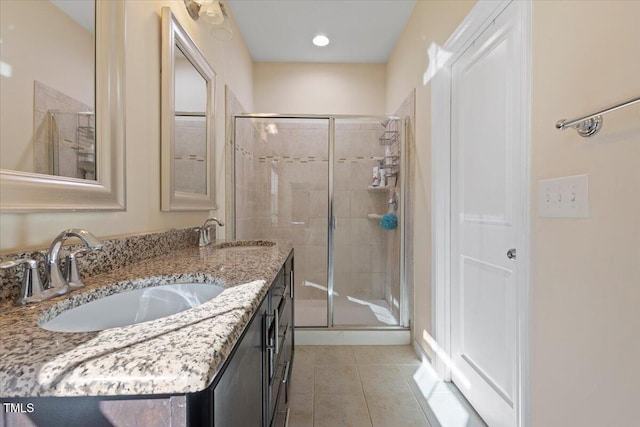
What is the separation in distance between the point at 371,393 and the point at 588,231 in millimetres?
1422

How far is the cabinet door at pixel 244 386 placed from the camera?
486 mm

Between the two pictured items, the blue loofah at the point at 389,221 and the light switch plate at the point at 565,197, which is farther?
the blue loofah at the point at 389,221

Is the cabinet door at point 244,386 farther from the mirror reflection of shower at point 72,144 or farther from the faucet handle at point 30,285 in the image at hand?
the mirror reflection of shower at point 72,144

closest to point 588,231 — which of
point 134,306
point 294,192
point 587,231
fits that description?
point 587,231

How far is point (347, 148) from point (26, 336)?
2.53 metres

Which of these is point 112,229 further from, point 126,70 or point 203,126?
point 203,126

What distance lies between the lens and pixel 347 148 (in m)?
2.76

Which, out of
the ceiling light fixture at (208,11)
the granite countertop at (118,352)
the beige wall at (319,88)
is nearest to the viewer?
the granite countertop at (118,352)

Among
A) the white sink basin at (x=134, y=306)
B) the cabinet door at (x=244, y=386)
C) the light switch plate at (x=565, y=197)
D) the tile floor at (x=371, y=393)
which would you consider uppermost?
the light switch plate at (x=565, y=197)

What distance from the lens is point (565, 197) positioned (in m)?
0.90

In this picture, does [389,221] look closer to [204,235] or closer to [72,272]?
[204,235]

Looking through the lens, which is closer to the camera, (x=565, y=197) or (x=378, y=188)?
(x=565, y=197)

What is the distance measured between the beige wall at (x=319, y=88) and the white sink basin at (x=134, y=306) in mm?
2723

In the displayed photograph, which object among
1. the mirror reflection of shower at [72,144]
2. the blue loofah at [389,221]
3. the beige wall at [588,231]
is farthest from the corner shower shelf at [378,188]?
the mirror reflection of shower at [72,144]
